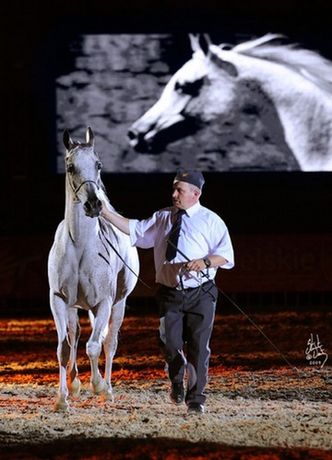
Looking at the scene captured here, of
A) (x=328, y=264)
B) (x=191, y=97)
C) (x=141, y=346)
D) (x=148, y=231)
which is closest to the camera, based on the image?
(x=148, y=231)

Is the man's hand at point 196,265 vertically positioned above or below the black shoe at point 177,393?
above

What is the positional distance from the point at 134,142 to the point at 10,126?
282 cm

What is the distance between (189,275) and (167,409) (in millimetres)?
1165

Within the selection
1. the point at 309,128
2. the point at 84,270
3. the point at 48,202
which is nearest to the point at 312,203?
the point at 309,128

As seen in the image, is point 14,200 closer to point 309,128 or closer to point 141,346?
point 309,128

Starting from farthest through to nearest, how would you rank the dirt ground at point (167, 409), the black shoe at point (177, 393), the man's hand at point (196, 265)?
the black shoe at point (177, 393) → the man's hand at point (196, 265) → the dirt ground at point (167, 409)

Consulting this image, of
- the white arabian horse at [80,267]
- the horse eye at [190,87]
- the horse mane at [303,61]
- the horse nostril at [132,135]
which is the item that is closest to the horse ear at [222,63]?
the horse mane at [303,61]

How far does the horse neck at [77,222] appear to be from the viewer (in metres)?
8.18

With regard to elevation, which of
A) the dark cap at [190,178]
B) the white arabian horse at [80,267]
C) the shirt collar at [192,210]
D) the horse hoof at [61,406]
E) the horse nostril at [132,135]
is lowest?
the horse hoof at [61,406]

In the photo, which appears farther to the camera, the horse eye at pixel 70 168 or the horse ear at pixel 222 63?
the horse ear at pixel 222 63

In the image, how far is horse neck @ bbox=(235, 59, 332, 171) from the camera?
20.7 m

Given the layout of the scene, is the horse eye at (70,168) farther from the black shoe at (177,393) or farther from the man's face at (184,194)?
the black shoe at (177,393)

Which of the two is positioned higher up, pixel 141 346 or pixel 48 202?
pixel 48 202

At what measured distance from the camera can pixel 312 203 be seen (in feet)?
71.1
